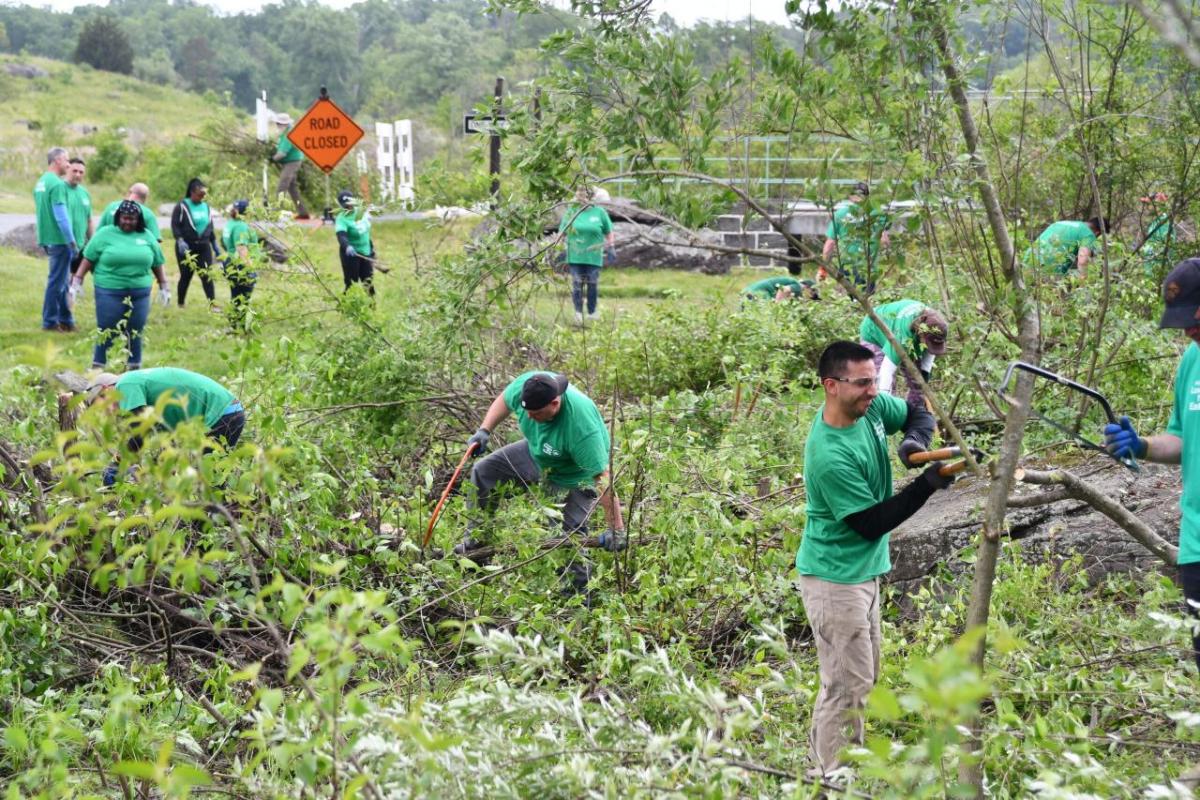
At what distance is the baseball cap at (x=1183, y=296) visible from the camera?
381cm

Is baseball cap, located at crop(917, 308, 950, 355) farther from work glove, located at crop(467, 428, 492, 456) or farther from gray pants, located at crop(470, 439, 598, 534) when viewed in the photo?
work glove, located at crop(467, 428, 492, 456)

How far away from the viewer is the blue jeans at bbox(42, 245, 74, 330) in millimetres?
12023

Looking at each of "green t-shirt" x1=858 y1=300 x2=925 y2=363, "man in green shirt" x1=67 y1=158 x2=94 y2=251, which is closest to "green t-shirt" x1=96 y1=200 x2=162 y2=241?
"man in green shirt" x1=67 y1=158 x2=94 y2=251

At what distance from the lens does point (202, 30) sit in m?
98.7

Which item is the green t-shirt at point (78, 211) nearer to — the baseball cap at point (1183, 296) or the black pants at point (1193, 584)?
the baseball cap at point (1183, 296)

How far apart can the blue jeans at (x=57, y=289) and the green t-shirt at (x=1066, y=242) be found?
8632 millimetres

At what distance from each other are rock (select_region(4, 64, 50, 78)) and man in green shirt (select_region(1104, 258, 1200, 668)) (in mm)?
56919

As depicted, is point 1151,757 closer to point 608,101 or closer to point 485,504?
point 608,101

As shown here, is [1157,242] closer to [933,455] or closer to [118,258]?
[933,455]

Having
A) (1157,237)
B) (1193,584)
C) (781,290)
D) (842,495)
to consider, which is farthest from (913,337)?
(781,290)

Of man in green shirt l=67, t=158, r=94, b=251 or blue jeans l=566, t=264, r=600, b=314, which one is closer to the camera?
man in green shirt l=67, t=158, r=94, b=251

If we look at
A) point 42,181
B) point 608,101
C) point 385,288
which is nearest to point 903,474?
point 608,101

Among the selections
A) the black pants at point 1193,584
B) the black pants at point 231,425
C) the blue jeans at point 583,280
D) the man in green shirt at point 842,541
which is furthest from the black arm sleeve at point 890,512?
the blue jeans at point 583,280

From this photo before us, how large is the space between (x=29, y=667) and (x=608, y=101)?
343 centimetres
